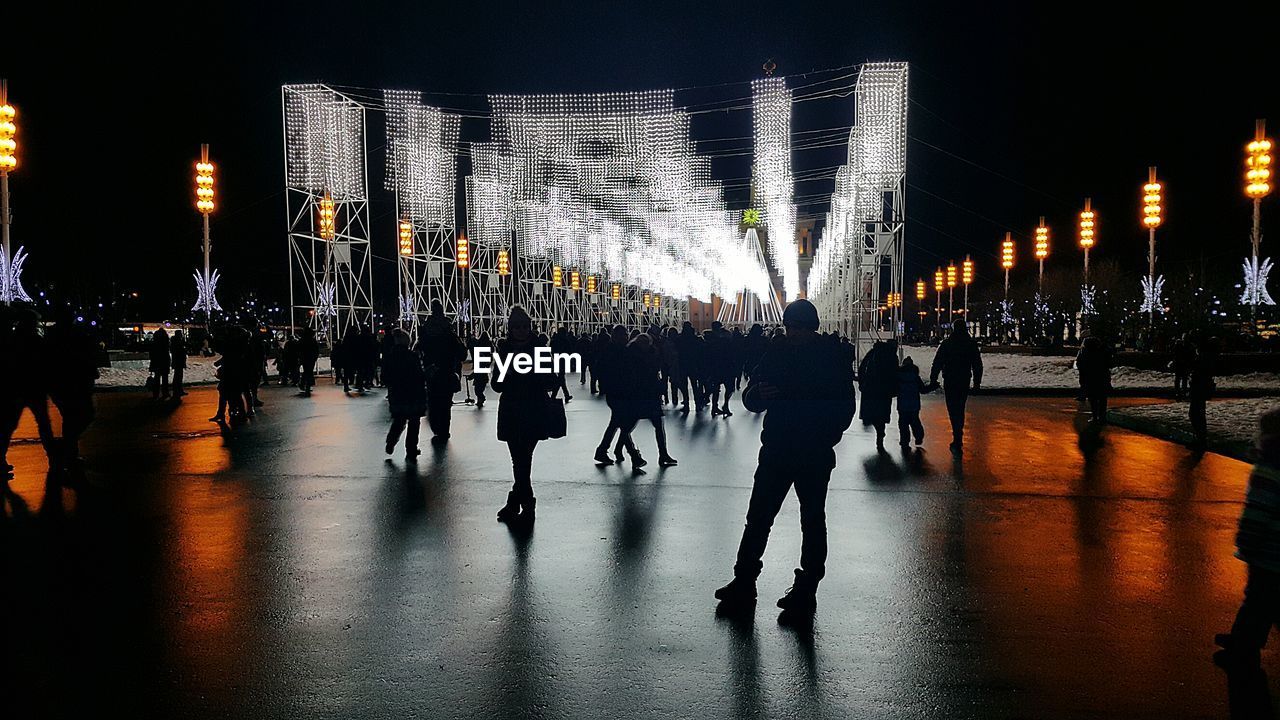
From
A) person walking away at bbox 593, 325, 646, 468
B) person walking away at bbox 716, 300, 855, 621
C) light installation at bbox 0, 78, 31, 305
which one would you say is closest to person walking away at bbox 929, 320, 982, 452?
person walking away at bbox 593, 325, 646, 468

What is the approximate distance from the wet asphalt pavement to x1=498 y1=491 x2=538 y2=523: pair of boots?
21 cm

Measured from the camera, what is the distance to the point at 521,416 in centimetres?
739

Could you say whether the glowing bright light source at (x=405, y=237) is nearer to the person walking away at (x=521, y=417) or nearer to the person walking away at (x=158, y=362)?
the person walking away at (x=158, y=362)

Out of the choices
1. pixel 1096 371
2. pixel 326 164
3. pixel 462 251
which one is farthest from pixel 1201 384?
pixel 462 251

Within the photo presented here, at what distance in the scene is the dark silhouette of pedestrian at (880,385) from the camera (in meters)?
12.1

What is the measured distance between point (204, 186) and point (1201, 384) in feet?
89.7

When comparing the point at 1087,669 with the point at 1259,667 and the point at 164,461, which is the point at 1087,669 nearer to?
the point at 1259,667

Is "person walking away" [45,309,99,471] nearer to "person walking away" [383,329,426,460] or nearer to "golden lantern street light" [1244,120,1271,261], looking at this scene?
"person walking away" [383,329,426,460]

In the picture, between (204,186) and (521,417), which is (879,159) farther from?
(204,186)

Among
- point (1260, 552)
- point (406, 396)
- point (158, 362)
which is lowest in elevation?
point (1260, 552)

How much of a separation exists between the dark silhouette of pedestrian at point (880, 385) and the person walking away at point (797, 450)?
725 centimetres

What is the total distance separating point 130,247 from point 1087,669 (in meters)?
66.6

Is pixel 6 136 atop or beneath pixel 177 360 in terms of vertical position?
atop

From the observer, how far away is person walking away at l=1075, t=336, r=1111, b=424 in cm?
1454
